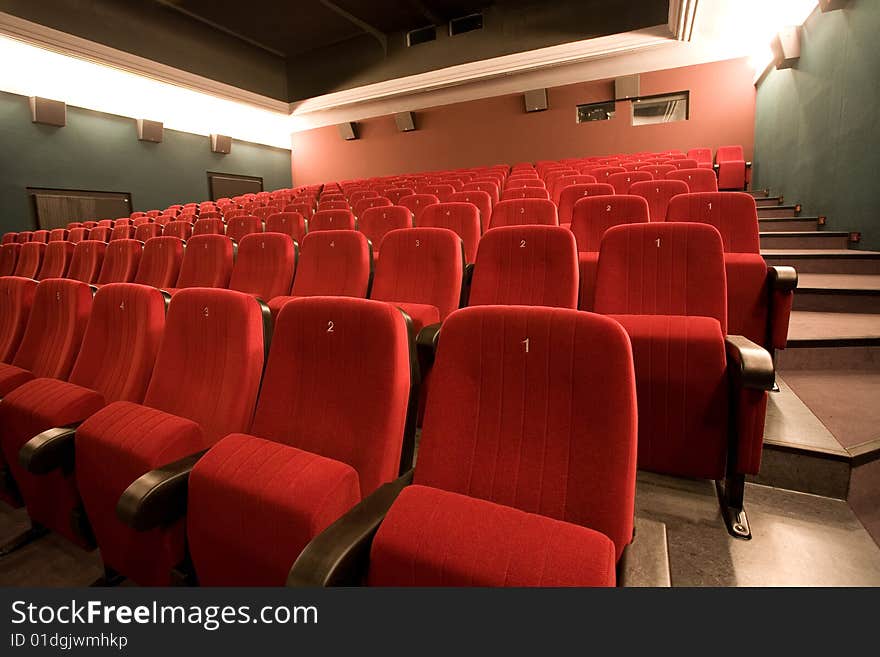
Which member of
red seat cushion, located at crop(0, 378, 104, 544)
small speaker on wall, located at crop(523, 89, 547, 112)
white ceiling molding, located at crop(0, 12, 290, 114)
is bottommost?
red seat cushion, located at crop(0, 378, 104, 544)

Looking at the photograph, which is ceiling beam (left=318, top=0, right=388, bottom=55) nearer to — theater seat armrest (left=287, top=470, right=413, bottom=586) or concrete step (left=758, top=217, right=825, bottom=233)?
concrete step (left=758, top=217, right=825, bottom=233)

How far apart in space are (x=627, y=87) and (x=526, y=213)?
2309mm

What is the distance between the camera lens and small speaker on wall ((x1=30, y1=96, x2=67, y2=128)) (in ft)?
7.55

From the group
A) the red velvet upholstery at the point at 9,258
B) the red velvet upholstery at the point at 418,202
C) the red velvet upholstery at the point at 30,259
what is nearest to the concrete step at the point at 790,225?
the red velvet upholstery at the point at 418,202

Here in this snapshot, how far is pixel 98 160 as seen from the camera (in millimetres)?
→ 2598

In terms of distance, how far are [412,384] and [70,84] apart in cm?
323

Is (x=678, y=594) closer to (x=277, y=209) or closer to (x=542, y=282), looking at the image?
(x=542, y=282)

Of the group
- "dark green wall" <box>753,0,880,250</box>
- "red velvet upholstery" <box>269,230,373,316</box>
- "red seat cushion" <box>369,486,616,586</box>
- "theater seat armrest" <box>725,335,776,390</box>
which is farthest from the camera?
"dark green wall" <box>753,0,880,250</box>

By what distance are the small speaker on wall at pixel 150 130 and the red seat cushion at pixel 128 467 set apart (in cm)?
309

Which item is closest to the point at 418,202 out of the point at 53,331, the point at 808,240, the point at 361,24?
the point at 53,331

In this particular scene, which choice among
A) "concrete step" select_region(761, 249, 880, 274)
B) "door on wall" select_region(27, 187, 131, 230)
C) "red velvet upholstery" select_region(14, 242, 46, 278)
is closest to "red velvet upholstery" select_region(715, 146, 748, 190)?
"concrete step" select_region(761, 249, 880, 274)

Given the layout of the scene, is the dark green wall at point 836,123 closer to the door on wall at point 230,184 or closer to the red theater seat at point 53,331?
the red theater seat at point 53,331

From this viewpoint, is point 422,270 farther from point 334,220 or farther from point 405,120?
point 405,120

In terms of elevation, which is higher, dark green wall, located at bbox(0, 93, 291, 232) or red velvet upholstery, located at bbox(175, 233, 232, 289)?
dark green wall, located at bbox(0, 93, 291, 232)
